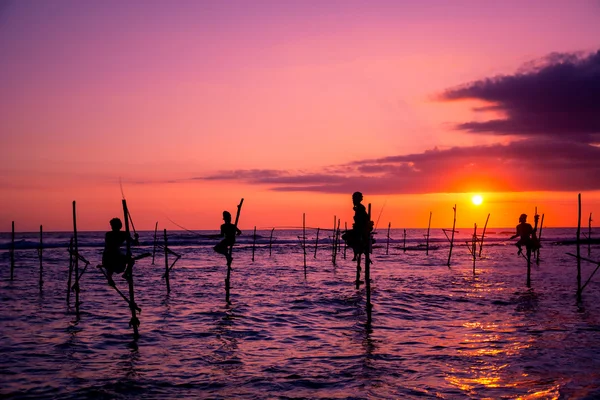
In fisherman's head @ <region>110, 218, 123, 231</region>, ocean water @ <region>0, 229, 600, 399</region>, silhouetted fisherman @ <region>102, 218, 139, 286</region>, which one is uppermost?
fisherman's head @ <region>110, 218, 123, 231</region>

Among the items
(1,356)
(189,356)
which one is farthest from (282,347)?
(1,356)

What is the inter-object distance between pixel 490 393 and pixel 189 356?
19.9ft

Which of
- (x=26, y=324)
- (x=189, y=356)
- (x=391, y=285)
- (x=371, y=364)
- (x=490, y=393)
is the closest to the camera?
(x=490, y=393)

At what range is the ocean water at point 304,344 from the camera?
857 cm

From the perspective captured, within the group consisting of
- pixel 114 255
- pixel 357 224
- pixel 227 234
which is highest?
pixel 357 224

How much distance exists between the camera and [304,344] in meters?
11.6

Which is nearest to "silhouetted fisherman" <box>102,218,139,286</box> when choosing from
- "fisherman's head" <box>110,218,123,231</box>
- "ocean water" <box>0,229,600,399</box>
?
"fisherman's head" <box>110,218,123,231</box>

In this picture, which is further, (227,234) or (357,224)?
(227,234)

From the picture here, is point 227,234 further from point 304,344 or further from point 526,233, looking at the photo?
point 526,233

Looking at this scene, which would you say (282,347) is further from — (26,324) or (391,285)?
(391,285)

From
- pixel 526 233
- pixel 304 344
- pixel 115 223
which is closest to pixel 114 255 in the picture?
pixel 115 223

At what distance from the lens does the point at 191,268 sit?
33438mm

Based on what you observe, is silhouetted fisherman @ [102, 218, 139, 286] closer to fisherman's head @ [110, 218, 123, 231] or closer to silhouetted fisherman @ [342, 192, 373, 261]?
fisherman's head @ [110, 218, 123, 231]

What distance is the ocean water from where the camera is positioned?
28.1 ft
